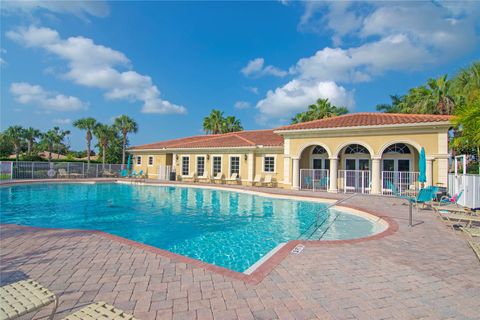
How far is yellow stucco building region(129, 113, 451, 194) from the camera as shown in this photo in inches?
581

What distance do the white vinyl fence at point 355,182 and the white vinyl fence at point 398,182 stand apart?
1009 millimetres

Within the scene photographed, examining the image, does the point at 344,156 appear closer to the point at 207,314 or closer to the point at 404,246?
the point at 404,246

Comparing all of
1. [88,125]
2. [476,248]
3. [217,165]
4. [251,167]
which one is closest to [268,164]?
[251,167]

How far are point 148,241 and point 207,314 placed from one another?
17.9ft

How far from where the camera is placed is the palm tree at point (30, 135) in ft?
133

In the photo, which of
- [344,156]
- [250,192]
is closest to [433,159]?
[344,156]

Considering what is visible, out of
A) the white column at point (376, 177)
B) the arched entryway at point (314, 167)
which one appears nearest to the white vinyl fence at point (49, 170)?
the arched entryway at point (314, 167)

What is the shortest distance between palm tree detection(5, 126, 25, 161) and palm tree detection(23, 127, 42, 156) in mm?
1517

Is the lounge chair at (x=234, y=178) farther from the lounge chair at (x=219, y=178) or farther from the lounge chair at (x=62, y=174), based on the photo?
the lounge chair at (x=62, y=174)

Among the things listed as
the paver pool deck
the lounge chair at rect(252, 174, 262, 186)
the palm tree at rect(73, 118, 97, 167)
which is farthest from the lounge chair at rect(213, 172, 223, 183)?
the palm tree at rect(73, 118, 97, 167)

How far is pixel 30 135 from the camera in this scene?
41.1 metres

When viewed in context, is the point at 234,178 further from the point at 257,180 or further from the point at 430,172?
the point at 430,172

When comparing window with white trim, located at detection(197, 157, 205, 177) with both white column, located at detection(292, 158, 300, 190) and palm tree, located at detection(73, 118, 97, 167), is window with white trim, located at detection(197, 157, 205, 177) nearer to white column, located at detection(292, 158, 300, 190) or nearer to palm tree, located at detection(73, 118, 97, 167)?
white column, located at detection(292, 158, 300, 190)

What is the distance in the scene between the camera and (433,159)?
14539 mm
